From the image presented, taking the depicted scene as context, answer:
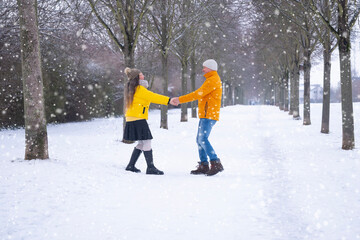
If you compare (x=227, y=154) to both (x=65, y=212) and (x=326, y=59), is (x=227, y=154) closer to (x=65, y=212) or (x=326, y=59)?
(x=65, y=212)

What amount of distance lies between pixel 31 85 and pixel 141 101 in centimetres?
212

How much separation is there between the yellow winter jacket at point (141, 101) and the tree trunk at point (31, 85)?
179cm

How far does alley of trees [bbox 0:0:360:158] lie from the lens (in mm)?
Result: 6258

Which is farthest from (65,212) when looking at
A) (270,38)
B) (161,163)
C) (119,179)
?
(270,38)

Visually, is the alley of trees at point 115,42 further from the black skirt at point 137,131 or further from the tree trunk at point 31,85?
the black skirt at point 137,131

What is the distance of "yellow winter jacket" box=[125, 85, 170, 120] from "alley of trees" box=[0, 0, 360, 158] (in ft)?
6.04

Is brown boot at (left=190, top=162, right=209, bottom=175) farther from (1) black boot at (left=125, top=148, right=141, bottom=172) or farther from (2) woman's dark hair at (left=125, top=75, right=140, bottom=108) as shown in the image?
(2) woman's dark hair at (left=125, top=75, right=140, bottom=108)

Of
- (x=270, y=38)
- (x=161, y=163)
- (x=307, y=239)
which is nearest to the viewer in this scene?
(x=307, y=239)

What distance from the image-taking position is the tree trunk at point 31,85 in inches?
237

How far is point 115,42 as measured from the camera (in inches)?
394

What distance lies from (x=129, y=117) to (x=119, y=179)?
1108mm

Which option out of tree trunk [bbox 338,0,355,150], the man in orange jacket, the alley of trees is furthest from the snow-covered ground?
the alley of trees

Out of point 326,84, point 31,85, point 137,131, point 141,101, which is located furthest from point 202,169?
point 326,84

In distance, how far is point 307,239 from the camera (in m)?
3.16
